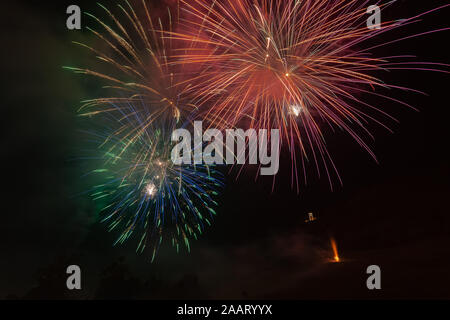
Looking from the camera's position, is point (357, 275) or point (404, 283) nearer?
point (404, 283)
